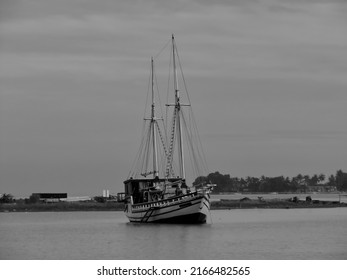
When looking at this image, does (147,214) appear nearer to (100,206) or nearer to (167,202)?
(167,202)

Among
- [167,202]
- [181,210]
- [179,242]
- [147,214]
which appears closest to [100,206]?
[147,214]

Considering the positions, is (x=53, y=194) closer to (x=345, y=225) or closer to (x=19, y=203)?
(x=19, y=203)

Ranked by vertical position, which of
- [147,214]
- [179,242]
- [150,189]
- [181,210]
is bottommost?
[179,242]

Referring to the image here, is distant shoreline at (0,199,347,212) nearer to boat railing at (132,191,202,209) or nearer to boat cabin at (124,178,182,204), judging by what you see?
boat cabin at (124,178,182,204)

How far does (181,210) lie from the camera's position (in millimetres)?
85438

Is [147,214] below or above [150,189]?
below

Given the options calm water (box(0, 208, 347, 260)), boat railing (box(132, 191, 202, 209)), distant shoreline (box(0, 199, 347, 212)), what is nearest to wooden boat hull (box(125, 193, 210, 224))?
boat railing (box(132, 191, 202, 209))

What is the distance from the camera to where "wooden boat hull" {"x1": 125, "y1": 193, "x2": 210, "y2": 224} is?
84312 millimetres

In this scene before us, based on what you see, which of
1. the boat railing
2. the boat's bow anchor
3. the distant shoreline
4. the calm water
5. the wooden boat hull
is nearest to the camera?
the calm water

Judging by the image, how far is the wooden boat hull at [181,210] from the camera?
277 feet

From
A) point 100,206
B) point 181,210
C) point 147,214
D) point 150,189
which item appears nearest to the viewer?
point 181,210

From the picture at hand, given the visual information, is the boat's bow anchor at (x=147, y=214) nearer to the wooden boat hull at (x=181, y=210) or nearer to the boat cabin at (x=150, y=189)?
the wooden boat hull at (x=181, y=210)

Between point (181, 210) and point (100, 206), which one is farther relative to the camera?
point (100, 206)

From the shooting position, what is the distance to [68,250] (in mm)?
62375
